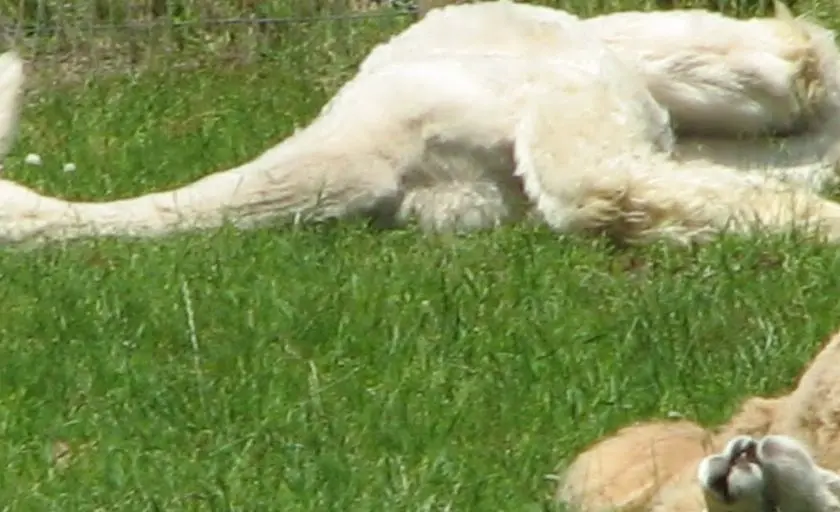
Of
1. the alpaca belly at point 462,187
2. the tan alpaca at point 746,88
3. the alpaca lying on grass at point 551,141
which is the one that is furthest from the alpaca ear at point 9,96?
the tan alpaca at point 746,88

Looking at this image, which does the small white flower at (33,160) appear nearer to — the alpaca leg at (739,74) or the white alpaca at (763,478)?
the alpaca leg at (739,74)

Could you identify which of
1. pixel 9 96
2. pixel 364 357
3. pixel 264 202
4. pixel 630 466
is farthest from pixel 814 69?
pixel 630 466

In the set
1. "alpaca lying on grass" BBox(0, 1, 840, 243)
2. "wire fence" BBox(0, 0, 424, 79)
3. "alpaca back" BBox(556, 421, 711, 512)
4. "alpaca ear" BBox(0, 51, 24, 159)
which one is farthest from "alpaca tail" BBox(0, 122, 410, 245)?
"wire fence" BBox(0, 0, 424, 79)

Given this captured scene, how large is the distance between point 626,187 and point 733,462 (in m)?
2.95

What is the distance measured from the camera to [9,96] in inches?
267

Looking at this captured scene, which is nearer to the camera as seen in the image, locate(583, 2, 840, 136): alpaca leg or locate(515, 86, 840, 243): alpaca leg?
locate(515, 86, 840, 243): alpaca leg

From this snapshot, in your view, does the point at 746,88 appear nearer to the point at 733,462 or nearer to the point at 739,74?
the point at 739,74

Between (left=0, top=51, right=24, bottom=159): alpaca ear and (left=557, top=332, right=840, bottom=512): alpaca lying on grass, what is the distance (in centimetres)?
296

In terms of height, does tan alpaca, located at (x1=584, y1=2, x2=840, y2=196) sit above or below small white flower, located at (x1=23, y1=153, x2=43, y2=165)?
above

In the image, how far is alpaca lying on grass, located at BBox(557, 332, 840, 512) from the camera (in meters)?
3.50

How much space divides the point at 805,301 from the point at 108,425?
1.73 m

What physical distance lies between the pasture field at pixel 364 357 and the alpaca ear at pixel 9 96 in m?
0.62

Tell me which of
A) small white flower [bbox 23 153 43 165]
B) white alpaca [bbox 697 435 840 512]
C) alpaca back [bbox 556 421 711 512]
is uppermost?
white alpaca [bbox 697 435 840 512]

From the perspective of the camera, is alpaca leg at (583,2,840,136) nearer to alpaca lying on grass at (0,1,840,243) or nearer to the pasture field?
alpaca lying on grass at (0,1,840,243)
